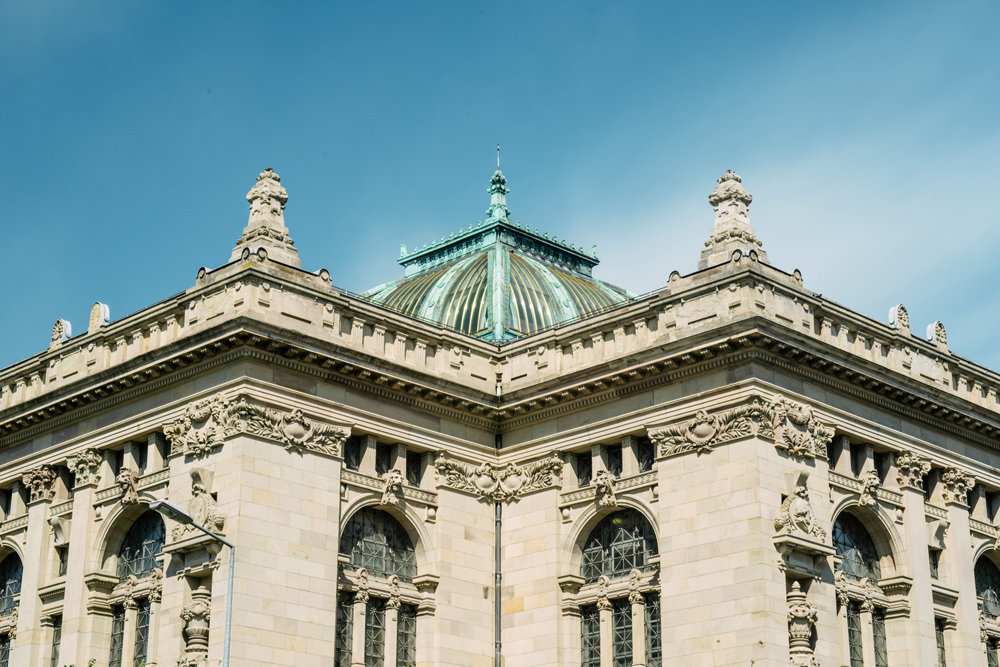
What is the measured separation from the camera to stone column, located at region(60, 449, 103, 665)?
45125mm

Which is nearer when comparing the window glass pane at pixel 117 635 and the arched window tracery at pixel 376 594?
the arched window tracery at pixel 376 594

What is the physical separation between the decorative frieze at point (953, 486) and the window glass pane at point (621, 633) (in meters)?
10.9

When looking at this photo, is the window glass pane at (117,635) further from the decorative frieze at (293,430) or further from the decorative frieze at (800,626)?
the decorative frieze at (800,626)

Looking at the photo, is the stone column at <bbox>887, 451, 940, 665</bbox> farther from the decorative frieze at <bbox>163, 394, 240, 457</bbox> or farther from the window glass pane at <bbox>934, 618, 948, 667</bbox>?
the decorative frieze at <bbox>163, 394, 240, 457</bbox>

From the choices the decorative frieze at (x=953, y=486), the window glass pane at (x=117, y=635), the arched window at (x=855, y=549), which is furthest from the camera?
the decorative frieze at (x=953, y=486)

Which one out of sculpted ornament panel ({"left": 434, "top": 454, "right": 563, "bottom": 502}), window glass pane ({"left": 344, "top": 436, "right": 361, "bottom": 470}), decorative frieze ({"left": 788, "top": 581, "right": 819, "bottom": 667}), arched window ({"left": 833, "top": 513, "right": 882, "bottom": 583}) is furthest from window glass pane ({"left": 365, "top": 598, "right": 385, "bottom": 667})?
arched window ({"left": 833, "top": 513, "right": 882, "bottom": 583})

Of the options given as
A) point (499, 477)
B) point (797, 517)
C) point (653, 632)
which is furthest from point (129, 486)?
point (797, 517)

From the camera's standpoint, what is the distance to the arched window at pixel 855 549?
4541 cm

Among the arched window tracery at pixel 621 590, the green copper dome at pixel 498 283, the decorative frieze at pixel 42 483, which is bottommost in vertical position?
the arched window tracery at pixel 621 590

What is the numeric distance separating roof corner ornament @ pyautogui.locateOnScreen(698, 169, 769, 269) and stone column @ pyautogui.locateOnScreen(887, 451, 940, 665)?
803cm

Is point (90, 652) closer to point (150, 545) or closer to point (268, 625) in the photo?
point (150, 545)

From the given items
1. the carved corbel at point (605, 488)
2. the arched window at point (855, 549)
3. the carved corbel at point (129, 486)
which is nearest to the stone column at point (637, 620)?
the carved corbel at point (605, 488)

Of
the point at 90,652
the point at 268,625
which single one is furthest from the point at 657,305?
the point at 90,652

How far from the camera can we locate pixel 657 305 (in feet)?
152
